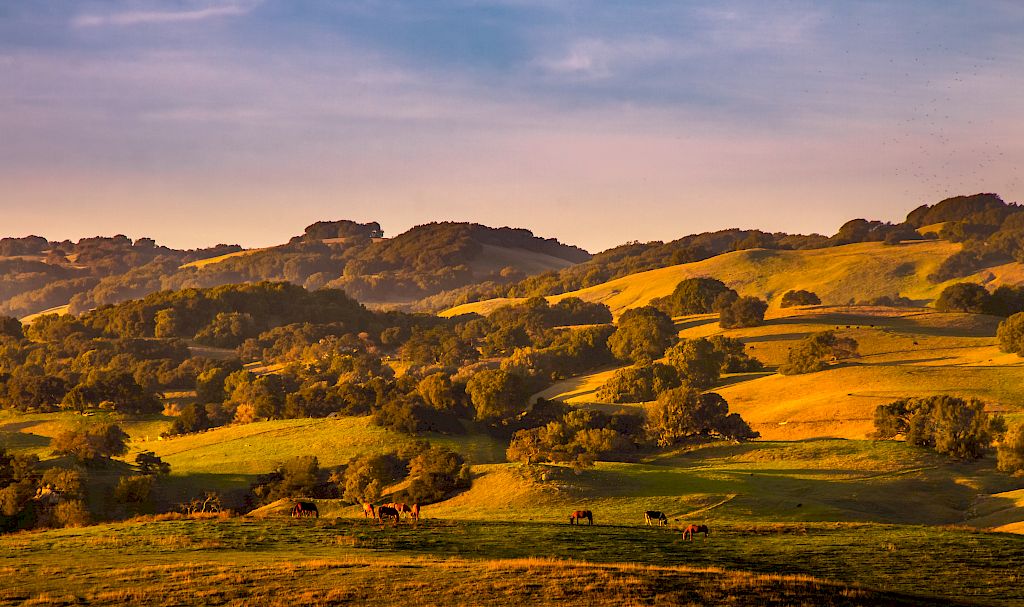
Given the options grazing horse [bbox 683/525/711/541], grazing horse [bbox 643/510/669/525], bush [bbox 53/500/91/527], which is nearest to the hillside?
grazing horse [bbox 643/510/669/525]

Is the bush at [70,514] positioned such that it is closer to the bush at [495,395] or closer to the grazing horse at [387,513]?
the grazing horse at [387,513]

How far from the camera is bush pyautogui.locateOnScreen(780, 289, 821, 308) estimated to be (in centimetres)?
16829

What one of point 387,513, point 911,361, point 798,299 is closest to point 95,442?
point 387,513

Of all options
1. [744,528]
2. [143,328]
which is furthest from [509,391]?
[143,328]

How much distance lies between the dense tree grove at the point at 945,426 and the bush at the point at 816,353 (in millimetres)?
35004

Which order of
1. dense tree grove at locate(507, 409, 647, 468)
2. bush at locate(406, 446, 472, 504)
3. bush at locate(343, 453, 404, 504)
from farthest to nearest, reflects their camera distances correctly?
dense tree grove at locate(507, 409, 647, 468), bush at locate(343, 453, 404, 504), bush at locate(406, 446, 472, 504)

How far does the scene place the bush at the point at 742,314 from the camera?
147125 mm

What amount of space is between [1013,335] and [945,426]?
48.7m

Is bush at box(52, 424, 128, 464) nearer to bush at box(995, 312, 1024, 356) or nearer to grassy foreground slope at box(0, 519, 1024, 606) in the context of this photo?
grassy foreground slope at box(0, 519, 1024, 606)

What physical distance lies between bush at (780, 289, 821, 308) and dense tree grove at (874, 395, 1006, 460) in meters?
88.9

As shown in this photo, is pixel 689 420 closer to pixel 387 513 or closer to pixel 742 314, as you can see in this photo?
pixel 387 513

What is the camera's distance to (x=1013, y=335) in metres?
114

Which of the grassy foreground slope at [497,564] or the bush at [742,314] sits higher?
the bush at [742,314]

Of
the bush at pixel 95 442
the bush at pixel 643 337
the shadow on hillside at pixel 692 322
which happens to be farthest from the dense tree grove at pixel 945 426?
the shadow on hillside at pixel 692 322
